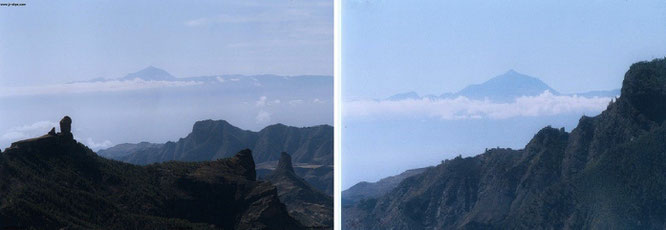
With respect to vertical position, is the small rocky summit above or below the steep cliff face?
below

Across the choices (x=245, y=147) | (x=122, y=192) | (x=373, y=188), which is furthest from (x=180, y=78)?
(x=373, y=188)

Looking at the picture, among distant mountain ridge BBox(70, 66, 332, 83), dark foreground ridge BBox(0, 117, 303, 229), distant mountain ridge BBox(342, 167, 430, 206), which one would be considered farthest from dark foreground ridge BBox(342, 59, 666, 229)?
dark foreground ridge BBox(0, 117, 303, 229)

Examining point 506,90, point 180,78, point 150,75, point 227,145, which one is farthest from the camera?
point 506,90

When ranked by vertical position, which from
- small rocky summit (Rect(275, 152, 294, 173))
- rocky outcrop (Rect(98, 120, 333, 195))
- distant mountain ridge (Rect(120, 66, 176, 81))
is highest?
distant mountain ridge (Rect(120, 66, 176, 81))

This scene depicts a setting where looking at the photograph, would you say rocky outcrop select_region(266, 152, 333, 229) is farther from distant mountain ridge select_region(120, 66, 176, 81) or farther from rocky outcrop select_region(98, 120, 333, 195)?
distant mountain ridge select_region(120, 66, 176, 81)

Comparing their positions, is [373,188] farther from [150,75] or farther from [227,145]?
[150,75]

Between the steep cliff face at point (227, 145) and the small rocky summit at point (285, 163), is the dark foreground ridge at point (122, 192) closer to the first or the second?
the steep cliff face at point (227, 145)

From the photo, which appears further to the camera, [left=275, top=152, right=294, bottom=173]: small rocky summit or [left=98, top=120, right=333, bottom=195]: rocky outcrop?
[left=275, top=152, right=294, bottom=173]: small rocky summit
